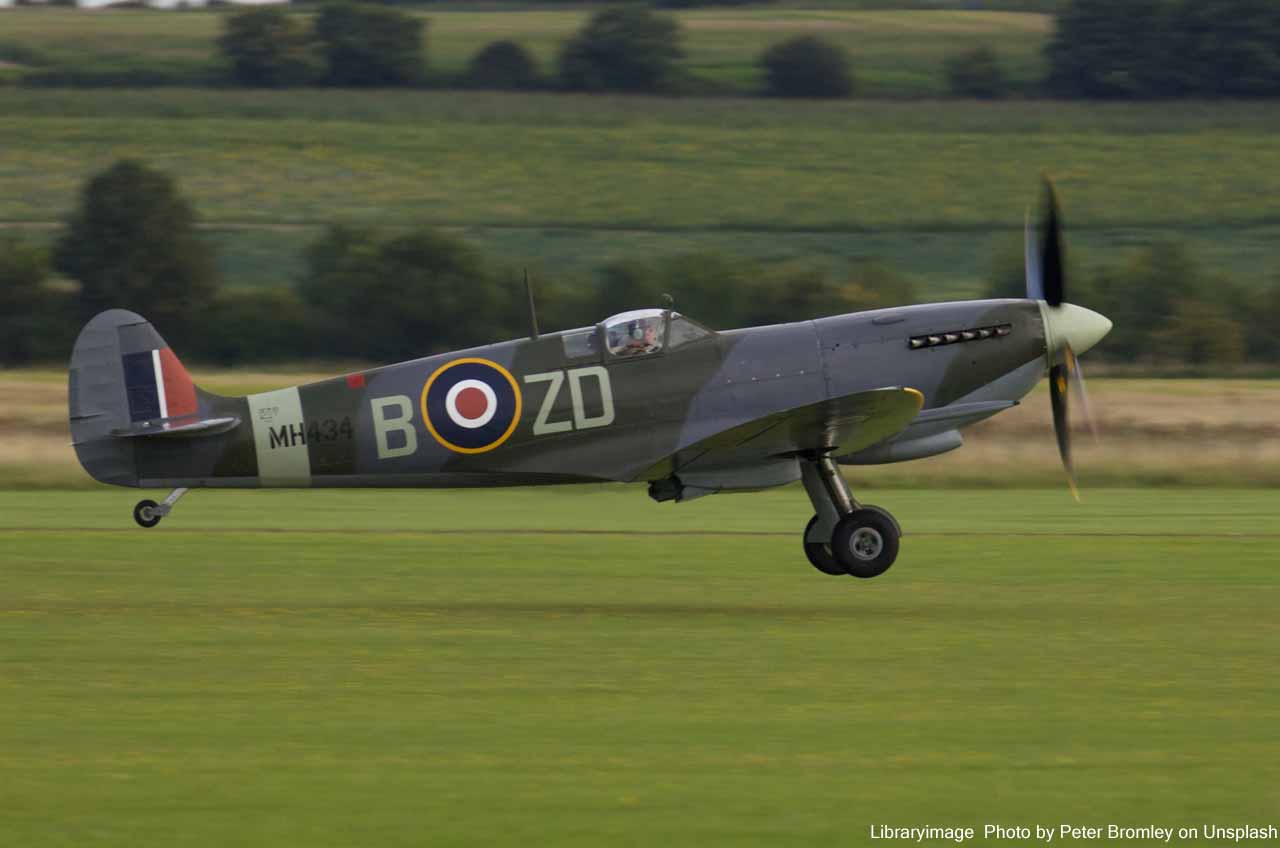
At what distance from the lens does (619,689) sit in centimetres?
961

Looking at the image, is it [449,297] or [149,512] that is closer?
[149,512]

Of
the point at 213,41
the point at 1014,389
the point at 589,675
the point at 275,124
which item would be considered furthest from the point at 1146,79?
the point at 589,675

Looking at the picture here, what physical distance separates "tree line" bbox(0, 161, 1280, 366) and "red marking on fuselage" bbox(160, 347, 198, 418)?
99.3 ft

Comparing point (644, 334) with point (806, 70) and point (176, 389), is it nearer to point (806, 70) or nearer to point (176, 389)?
point (176, 389)

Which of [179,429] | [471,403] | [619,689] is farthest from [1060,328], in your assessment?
[179,429]

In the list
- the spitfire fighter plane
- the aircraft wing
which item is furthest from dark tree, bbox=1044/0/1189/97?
the aircraft wing

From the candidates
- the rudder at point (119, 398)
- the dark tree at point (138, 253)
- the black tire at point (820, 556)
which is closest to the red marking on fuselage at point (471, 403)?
the rudder at point (119, 398)

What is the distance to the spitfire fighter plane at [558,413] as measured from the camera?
43.9 feet

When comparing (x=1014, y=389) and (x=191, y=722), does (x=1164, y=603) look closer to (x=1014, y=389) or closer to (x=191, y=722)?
(x=1014, y=389)

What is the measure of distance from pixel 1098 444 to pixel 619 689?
Result: 841 inches

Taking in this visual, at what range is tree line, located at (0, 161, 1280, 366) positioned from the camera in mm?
44938

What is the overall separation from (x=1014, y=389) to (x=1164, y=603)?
190 cm

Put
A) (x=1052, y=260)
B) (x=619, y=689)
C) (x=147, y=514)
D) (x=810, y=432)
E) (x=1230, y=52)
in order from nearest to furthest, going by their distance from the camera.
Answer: (x=619, y=689)
(x=810, y=432)
(x=147, y=514)
(x=1052, y=260)
(x=1230, y=52)

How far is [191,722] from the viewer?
865cm
